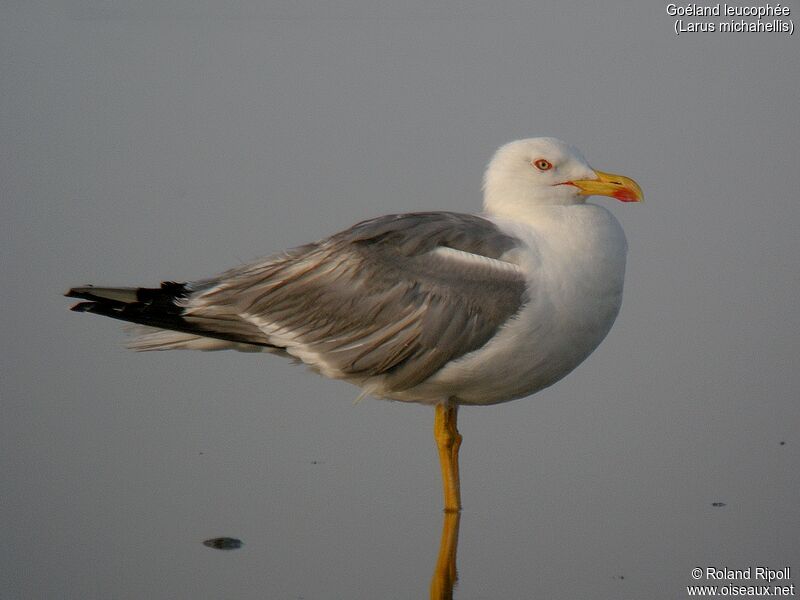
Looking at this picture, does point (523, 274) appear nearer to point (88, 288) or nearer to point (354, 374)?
point (354, 374)

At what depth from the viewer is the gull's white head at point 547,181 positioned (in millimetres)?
9125

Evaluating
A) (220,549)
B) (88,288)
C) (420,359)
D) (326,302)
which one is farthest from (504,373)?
(88,288)

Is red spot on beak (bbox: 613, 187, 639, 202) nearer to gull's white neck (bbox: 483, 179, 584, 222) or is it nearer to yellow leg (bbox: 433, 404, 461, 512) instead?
gull's white neck (bbox: 483, 179, 584, 222)

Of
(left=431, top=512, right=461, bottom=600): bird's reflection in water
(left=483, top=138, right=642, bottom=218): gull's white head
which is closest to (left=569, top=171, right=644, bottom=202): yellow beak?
(left=483, top=138, right=642, bottom=218): gull's white head

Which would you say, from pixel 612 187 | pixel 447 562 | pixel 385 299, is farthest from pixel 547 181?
pixel 447 562

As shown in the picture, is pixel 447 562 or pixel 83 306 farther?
pixel 83 306

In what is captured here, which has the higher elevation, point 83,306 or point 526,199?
point 526,199

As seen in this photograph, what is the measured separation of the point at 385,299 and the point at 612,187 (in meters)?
1.48

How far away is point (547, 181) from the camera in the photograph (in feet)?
30.0

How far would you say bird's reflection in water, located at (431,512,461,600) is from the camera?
26.3ft

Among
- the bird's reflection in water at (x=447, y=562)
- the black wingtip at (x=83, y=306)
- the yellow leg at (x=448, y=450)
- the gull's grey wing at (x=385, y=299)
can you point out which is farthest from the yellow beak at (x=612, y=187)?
the black wingtip at (x=83, y=306)

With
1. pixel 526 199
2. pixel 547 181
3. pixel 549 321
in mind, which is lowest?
pixel 549 321

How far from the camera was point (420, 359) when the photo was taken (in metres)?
8.57

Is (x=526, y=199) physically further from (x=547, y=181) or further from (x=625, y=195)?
(x=625, y=195)
